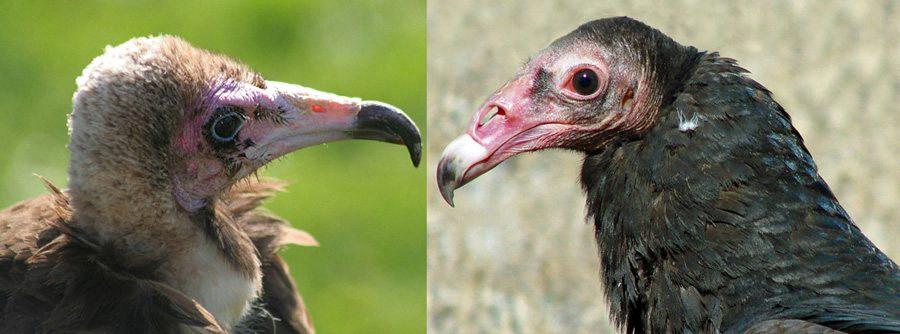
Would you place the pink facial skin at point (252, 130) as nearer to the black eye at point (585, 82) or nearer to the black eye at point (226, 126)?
the black eye at point (226, 126)

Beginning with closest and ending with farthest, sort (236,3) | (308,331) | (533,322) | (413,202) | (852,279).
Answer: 1. (852,279)
2. (308,331)
3. (533,322)
4. (413,202)
5. (236,3)

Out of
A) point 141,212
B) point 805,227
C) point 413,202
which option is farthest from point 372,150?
point 805,227

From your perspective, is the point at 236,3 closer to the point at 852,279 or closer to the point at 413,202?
the point at 413,202

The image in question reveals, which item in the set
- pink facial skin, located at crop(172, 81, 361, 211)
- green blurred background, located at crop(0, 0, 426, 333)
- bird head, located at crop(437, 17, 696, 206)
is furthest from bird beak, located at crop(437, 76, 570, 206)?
green blurred background, located at crop(0, 0, 426, 333)

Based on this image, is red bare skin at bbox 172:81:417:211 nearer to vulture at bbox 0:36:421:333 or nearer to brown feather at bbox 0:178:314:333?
vulture at bbox 0:36:421:333

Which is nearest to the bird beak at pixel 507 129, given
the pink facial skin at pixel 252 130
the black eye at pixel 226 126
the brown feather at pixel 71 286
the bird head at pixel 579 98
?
the bird head at pixel 579 98

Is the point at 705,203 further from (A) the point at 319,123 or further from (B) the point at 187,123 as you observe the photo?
(B) the point at 187,123

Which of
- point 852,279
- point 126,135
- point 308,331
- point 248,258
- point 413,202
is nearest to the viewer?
point 852,279
